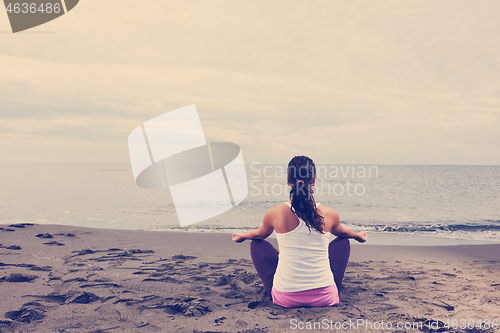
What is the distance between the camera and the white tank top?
285cm

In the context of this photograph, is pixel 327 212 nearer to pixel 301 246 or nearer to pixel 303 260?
pixel 301 246

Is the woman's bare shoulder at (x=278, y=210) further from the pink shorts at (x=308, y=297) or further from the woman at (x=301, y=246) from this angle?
the pink shorts at (x=308, y=297)

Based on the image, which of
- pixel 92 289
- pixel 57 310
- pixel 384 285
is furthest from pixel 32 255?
pixel 384 285

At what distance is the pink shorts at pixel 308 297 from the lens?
300 centimetres

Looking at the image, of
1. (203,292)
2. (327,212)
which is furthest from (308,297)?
(203,292)

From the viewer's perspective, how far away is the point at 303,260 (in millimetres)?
2887

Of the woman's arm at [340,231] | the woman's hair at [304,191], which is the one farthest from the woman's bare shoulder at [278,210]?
the woman's arm at [340,231]

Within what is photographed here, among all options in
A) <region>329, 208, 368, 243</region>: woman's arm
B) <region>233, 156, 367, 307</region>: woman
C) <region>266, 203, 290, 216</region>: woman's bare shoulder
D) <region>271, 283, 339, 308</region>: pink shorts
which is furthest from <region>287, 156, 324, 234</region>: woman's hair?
<region>271, 283, 339, 308</region>: pink shorts

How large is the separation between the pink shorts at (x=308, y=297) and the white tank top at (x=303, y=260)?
5 centimetres

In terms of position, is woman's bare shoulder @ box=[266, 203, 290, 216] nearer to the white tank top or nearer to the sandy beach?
the white tank top

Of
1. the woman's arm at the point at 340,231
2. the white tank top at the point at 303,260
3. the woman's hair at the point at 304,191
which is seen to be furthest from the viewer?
the woman's arm at the point at 340,231

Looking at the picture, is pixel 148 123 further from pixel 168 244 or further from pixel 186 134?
pixel 168 244

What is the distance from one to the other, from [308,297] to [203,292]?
130 centimetres

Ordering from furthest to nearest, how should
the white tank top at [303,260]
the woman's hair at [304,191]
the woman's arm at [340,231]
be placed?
the woman's arm at [340,231]
the white tank top at [303,260]
the woman's hair at [304,191]
